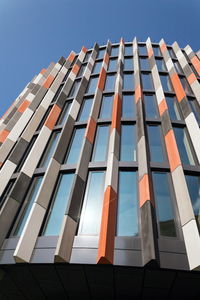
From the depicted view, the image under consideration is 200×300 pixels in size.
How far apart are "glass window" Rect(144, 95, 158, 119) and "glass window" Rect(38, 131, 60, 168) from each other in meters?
6.04

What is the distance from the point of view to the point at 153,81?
17.6m

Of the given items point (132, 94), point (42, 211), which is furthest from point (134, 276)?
point (132, 94)

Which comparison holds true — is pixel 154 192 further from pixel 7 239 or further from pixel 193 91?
pixel 193 91

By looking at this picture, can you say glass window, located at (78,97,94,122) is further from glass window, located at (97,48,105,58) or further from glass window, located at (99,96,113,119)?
glass window, located at (97,48,105,58)

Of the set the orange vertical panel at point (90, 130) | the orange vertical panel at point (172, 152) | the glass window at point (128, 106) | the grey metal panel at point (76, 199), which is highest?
the glass window at point (128, 106)

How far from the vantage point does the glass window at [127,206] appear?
890cm

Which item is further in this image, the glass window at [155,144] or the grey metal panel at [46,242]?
the glass window at [155,144]

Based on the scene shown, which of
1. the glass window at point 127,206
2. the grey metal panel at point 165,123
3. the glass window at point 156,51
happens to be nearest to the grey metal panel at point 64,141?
the glass window at point 127,206

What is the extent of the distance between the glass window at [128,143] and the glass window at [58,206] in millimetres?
3104

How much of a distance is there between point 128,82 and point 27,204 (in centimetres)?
1236

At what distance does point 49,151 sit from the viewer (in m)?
13.6

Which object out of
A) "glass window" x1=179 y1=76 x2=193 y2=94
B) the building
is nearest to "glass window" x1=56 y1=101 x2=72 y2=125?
the building

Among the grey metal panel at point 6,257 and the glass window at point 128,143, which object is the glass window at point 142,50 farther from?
the grey metal panel at point 6,257

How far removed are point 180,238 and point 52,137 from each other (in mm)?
9487
